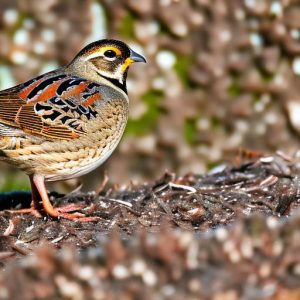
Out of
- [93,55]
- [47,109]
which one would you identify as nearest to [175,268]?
[47,109]

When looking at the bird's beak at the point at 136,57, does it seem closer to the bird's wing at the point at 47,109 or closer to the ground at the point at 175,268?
the bird's wing at the point at 47,109

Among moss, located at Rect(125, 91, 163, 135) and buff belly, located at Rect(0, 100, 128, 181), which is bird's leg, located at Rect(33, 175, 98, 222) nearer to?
buff belly, located at Rect(0, 100, 128, 181)

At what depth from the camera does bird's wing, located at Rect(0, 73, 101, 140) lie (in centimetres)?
693

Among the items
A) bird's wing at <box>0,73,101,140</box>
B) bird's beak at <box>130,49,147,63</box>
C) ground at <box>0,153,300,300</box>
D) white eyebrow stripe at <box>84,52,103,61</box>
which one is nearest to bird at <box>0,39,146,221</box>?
bird's wing at <box>0,73,101,140</box>

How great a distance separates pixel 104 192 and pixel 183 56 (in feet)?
10.8

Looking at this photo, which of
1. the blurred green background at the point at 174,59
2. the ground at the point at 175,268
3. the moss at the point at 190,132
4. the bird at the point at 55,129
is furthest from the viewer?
the moss at the point at 190,132

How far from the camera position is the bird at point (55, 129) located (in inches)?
273

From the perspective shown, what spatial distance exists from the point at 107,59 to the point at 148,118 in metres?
2.97

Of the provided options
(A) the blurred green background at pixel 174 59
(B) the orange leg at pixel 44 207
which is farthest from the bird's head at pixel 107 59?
(A) the blurred green background at pixel 174 59

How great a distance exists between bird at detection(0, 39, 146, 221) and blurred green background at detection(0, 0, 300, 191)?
10.8 feet

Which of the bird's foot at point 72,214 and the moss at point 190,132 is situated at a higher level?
the bird's foot at point 72,214

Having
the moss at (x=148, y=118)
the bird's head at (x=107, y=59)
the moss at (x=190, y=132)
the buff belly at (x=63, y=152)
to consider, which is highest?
the bird's head at (x=107, y=59)

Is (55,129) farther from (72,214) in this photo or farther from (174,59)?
(174,59)

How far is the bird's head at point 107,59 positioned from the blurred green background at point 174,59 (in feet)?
9.02
